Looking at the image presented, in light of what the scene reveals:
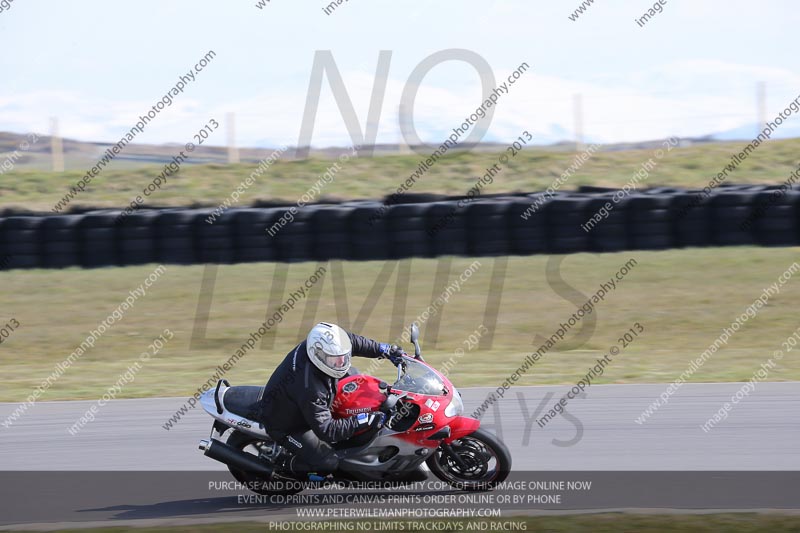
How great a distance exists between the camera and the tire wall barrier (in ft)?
50.9

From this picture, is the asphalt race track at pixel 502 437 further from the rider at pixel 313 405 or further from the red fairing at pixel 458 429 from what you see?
the red fairing at pixel 458 429

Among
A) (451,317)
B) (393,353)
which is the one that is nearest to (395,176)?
(451,317)

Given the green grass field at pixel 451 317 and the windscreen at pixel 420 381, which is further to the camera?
the green grass field at pixel 451 317

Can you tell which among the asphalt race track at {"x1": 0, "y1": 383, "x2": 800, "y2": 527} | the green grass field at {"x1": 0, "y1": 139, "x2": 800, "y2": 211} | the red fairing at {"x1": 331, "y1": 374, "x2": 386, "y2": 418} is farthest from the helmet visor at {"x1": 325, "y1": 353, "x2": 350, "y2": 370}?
the green grass field at {"x1": 0, "y1": 139, "x2": 800, "y2": 211}

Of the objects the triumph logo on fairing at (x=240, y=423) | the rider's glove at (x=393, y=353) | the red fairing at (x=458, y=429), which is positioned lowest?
the triumph logo on fairing at (x=240, y=423)

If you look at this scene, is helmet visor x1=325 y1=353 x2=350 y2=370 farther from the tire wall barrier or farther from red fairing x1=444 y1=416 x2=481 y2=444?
the tire wall barrier

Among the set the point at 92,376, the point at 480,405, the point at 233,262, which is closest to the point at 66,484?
the point at 480,405

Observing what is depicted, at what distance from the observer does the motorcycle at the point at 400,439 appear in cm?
629

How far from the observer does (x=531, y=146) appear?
24.0 meters

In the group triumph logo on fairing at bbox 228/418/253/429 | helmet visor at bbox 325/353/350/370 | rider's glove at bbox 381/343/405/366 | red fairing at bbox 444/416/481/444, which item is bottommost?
triumph logo on fairing at bbox 228/418/253/429

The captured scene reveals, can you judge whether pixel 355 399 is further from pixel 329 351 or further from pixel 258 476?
pixel 258 476

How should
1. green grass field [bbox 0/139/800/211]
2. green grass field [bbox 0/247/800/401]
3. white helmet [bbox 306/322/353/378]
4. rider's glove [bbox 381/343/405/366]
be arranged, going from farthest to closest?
green grass field [bbox 0/139/800/211]
green grass field [bbox 0/247/800/401]
rider's glove [bbox 381/343/405/366]
white helmet [bbox 306/322/353/378]

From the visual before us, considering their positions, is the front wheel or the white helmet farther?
the front wheel

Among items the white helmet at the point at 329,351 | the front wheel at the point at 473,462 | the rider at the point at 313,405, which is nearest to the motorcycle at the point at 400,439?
the front wheel at the point at 473,462
